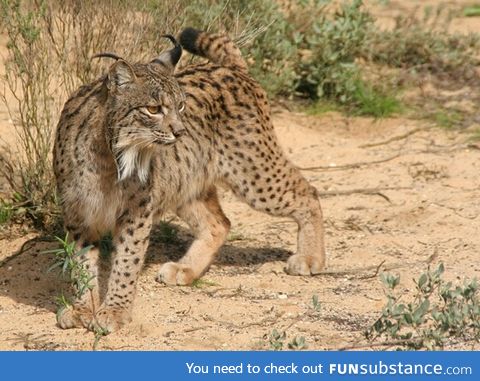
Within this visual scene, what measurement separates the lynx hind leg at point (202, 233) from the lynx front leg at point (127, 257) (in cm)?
75

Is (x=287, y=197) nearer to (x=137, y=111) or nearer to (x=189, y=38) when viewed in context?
(x=189, y=38)

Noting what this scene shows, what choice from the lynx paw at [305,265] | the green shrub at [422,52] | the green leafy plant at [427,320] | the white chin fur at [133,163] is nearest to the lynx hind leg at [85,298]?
the white chin fur at [133,163]

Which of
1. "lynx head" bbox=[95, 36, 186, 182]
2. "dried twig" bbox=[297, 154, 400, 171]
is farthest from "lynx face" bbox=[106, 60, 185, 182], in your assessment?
"dried twig" bbox=[297, 154, 400, 171]

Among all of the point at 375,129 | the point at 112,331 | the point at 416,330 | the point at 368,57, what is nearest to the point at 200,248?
the point at 112,331

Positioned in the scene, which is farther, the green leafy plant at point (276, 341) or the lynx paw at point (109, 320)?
the lynx paw at point (109, 320)

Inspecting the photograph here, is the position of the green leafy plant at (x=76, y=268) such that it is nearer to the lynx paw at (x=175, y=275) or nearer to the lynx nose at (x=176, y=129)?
the lynx nose at (x=176, y=129)

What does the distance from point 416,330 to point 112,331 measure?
1.49m

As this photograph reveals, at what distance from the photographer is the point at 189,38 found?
698 centimetres

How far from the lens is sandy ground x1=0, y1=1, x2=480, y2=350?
5.98 m

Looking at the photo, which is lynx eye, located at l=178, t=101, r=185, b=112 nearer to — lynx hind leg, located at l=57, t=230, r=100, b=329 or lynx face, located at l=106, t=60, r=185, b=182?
lynx face, located at l=106, t=60, r=185, b=182

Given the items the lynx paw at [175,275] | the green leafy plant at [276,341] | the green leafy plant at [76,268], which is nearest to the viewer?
the green leafy plant at [276,341]

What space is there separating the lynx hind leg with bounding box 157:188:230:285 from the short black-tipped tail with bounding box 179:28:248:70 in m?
0.79

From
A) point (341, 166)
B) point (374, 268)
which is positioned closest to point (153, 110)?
point (374, 268)

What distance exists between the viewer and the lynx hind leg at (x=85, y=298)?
5980mm
